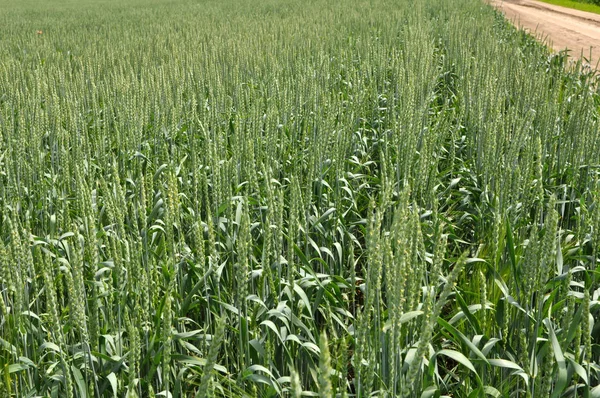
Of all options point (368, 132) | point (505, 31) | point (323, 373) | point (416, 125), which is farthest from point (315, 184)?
point (505, 31)

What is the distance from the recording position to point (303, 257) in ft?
8.55

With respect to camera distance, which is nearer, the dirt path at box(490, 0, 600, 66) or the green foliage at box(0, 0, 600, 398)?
the green foliage at box(0, 0, 600, 398)

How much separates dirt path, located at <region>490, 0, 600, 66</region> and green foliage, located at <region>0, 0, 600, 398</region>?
27.5 feet

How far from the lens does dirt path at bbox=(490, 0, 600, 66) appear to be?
13.6m

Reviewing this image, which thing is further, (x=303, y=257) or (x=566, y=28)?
(x=566, y=28)

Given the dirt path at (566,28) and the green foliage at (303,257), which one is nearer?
the green foliage at (303,257)

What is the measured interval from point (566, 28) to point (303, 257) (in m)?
18.7

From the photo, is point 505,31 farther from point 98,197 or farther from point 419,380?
point 419,380

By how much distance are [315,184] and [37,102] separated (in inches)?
78.0

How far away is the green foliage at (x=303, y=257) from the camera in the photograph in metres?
1.64

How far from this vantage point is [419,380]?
76.8 inches

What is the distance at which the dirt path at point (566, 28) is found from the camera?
13.6 meters

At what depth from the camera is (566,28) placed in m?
18.4

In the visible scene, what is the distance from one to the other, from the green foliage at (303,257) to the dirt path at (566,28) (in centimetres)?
838
